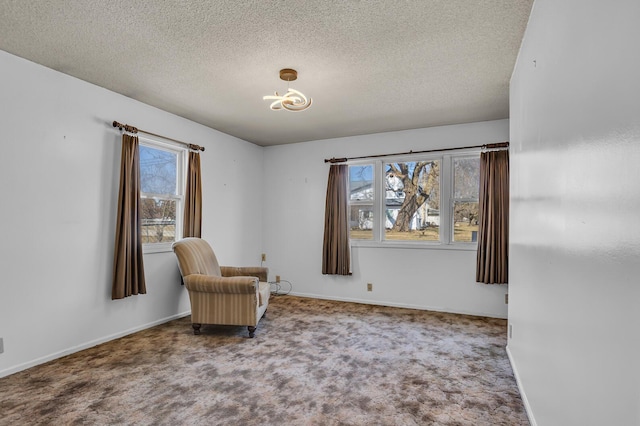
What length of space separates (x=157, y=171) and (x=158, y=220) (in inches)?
23.4

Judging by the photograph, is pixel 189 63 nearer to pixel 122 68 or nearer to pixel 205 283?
pixel 122 68

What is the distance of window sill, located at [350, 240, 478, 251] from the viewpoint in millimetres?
4496

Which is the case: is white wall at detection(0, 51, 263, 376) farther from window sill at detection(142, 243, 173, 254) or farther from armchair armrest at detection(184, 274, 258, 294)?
armchair armrest at detection(184, 274, 258, 294)

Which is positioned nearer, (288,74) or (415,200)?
(288,74)

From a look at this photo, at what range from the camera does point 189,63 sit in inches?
113

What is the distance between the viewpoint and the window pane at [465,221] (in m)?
4.53

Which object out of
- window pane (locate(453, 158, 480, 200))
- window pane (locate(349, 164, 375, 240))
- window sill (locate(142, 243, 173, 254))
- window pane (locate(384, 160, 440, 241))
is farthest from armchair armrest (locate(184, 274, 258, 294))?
window pane (locate(453, 158, 480, 200))

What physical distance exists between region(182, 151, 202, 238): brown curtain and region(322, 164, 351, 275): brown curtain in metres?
1.88

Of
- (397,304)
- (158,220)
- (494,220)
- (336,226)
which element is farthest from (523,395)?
(158,220)

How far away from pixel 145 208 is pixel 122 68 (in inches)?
62.0

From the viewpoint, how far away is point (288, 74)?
297 cm

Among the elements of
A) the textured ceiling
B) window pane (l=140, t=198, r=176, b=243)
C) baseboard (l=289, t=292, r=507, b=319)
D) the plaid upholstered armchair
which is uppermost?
the textured ceiling

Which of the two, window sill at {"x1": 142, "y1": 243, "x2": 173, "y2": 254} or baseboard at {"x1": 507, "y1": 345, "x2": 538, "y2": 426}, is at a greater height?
window sill at {"x1": 142, "y1": 243, "x2": 173, "y2": 254}

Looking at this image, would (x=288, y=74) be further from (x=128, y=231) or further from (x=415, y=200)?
(x=415, y=200)
